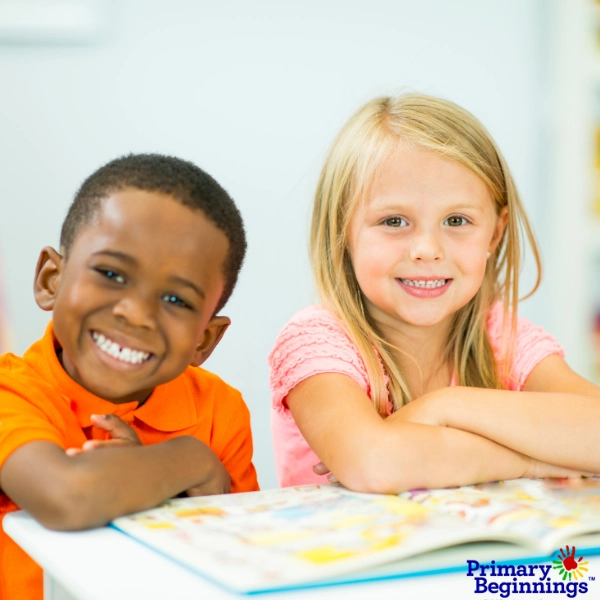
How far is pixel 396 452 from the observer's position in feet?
2.80

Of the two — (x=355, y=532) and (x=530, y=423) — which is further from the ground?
(x=530, y=423)

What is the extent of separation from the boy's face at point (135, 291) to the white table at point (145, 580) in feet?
0.77

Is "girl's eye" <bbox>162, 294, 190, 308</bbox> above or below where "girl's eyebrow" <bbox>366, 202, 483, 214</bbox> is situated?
below

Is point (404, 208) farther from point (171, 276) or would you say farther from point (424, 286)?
point (171, 276)

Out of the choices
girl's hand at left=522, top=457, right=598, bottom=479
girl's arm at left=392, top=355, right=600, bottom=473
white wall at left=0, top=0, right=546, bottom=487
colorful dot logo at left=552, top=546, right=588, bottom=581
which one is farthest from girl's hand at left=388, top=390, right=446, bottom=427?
white wall at left=0, top=0, right=546, bottom=487

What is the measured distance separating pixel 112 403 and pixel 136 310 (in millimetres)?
155

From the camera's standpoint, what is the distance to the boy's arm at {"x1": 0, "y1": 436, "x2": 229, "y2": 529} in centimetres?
69

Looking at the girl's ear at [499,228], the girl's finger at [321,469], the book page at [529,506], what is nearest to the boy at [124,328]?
the girl's finger at [321,469]

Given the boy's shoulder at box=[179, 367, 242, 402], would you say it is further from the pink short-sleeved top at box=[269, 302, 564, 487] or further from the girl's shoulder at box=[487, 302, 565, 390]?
the girl's shoulder at box=[487, 302, 565, 390]

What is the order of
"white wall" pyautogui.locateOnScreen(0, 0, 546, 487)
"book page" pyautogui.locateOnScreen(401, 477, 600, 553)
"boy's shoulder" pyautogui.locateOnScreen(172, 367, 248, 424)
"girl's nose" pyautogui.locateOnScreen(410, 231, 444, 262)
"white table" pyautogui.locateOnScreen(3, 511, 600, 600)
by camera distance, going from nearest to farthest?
"white table" pyautogui.locateOnScreen(3, 511, 600, 600) < "book page" pyautogui.locateOnScreen(401, 477, 600, 553) < "boy's shoulder" pyautogui.locateOnScreen(172, 367, 248, 424) < "girl's nose" pyautogui.locateOnScreen(410, 231, 444, 262) < "white wall" pyautogui.locateOnScreen(0, 0, 546, 487)

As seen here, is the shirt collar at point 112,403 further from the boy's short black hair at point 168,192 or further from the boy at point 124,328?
the boy's short black hair at point 168,192

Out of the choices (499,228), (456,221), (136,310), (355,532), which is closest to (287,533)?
(355,532)

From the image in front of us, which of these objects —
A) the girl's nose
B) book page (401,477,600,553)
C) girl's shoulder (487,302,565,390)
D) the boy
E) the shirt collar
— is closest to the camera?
book page (401,477,600,553)

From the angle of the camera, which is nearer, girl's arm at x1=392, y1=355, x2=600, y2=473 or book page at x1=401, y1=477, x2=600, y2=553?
book page at x1=401, y1=477, x2=600, y2=553
